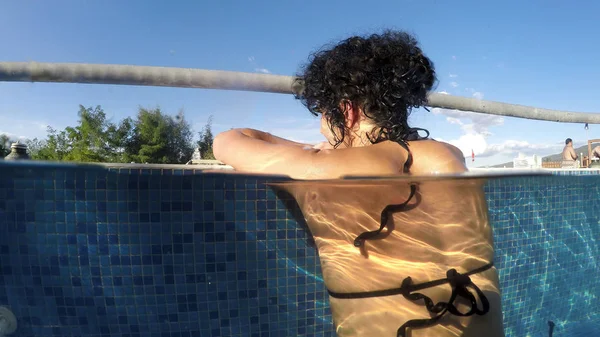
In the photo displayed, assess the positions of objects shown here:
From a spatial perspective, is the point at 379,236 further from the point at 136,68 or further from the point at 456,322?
the point at 136,68

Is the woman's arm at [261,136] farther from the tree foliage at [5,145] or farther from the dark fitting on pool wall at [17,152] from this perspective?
the tree foliage at [5,145]

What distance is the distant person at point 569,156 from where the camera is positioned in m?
4.84

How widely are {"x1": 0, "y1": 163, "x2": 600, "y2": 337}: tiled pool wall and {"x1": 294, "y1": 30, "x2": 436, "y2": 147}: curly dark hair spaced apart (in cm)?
98

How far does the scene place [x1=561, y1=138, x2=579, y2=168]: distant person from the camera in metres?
4.84

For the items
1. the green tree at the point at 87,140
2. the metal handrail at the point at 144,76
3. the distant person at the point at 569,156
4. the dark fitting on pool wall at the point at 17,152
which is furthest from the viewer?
the distant person at the point at 569,156

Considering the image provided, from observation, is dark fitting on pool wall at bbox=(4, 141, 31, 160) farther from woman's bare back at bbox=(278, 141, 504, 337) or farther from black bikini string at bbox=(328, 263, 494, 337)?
black bikini string at bbox=(328, 263, 494, 337)

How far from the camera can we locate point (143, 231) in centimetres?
266

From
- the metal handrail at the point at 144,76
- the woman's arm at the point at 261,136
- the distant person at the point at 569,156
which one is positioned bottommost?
the distant person at the point at 569,156

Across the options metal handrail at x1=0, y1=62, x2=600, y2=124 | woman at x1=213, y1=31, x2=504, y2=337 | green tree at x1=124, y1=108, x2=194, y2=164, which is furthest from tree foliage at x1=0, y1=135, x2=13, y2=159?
woman at x1=213, y1=31, x2=504, y2=337

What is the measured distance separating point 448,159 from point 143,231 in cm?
225

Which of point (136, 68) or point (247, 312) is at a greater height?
point (136, 68)

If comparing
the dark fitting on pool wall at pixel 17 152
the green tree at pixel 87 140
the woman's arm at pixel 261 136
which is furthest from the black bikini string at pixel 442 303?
the dark fitting on pool wall at pixel 17 152

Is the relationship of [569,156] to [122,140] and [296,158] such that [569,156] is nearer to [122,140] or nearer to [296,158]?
[296,158]

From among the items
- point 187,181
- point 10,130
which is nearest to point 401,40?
point 187,181
